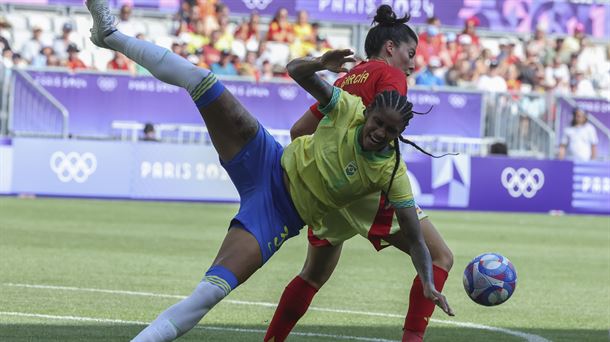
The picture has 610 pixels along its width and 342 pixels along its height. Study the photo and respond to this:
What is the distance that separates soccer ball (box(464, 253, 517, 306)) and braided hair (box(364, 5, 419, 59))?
60.0 inches

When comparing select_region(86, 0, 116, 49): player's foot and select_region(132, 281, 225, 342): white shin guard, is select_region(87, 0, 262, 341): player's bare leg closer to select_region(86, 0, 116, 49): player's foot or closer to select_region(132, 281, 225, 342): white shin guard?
select_region(132, 281, 225, 342): white shin guard

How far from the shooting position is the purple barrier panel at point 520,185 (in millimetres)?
24297

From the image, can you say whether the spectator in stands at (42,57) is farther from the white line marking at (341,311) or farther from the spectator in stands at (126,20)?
the white line marking at (341,311)

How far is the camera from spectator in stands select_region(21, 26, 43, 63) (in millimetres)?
23922

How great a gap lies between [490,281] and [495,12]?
2189 cm

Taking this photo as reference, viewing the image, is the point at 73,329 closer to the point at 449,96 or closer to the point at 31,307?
the point at 31,307

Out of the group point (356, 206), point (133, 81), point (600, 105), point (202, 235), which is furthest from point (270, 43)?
point (356, 206)

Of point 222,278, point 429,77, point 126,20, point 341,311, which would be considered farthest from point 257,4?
point 222,278

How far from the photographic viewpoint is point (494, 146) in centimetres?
2445

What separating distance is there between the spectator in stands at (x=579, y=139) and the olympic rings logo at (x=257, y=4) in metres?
7.13

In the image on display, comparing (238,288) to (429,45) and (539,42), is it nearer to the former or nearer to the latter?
(429,45)

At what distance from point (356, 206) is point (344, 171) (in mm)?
702

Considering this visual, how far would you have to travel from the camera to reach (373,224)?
720 centimetres

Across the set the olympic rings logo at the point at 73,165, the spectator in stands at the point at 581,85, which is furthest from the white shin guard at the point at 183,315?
the spectator in stands at the point at 581,85
